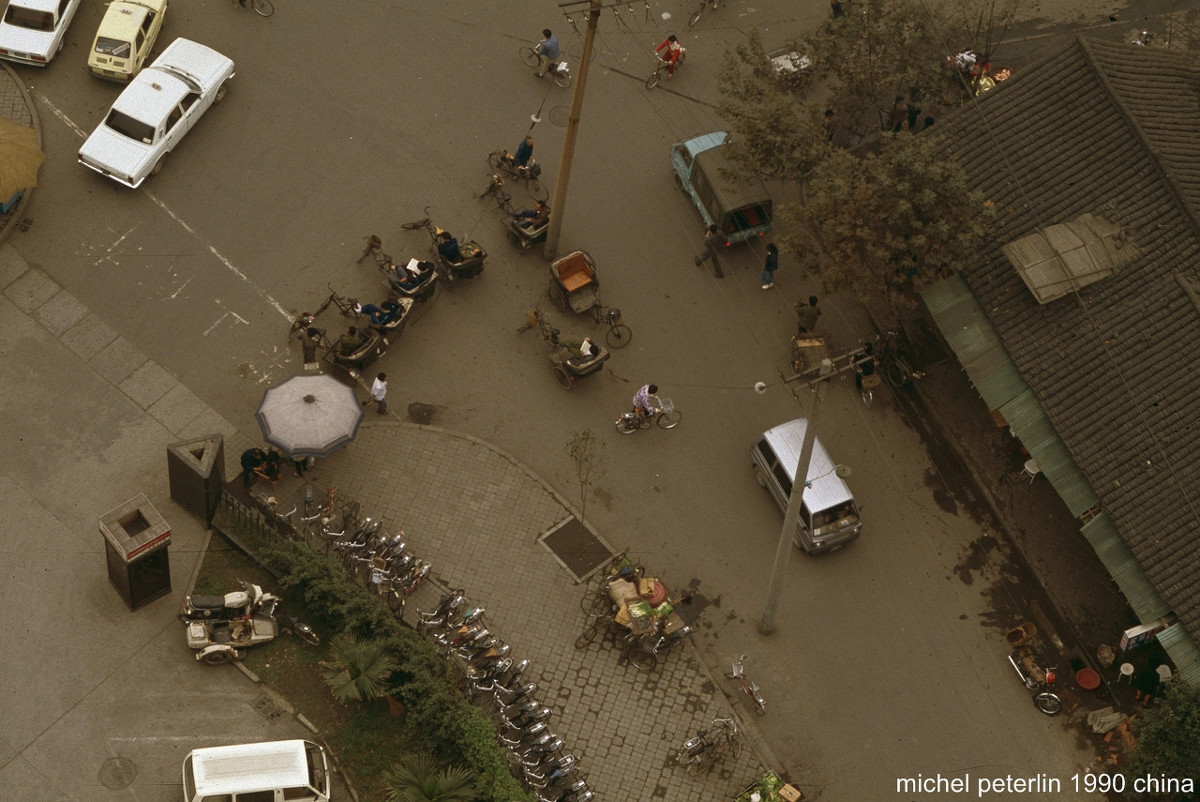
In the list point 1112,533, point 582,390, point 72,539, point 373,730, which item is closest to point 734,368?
point 582,390

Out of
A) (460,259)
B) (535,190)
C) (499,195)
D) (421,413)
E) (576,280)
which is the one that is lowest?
(421,413)

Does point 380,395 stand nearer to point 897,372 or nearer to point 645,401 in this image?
point 645,401

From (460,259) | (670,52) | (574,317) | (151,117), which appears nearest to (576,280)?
(574,317)

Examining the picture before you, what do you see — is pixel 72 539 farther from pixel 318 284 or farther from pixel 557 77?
pixel 557 77

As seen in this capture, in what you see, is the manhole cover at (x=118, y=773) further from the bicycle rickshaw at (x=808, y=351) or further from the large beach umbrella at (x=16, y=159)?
the bicycle rickshaw at (x=808, y=351)

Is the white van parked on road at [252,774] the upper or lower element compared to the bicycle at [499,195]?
lower

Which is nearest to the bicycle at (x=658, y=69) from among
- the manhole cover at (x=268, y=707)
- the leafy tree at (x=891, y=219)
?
the leafy tree at (x=891, y=219)
